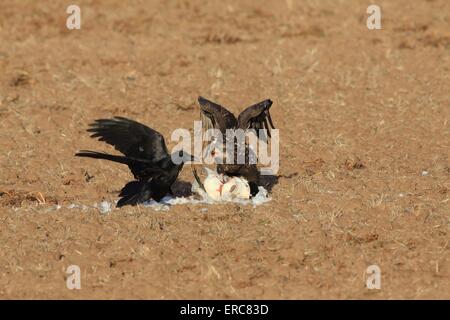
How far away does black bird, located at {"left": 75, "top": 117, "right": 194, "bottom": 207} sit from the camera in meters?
9.43

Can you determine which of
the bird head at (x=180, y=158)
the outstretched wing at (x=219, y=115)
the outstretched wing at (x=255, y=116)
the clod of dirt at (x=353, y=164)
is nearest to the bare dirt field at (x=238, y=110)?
the clod of dirt at (x=353, y=164)

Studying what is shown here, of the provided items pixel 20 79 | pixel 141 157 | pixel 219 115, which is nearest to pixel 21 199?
pixel 141 157

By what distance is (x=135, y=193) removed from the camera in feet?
31.5

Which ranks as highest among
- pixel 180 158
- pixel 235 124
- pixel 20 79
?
pixel 20 79

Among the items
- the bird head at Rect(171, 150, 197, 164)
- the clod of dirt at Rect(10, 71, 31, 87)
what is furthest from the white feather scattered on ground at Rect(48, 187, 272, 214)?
the clod of dirt at Rect(10, 71, 31, 87)

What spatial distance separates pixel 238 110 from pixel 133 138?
12.3 ft

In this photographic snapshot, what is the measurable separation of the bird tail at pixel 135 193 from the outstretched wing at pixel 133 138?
290 mm

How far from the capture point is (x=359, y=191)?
10.0 m

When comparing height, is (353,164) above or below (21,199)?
above

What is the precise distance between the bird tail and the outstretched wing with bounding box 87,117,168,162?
29 cm

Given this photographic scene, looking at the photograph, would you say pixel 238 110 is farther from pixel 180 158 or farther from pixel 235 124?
pixel 180 158

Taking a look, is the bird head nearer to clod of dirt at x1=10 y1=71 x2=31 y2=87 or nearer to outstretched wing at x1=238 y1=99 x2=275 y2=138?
outstretched wing at x1=238 y1=99 x2=275 y2=138

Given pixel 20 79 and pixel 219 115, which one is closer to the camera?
pixel 219 115
